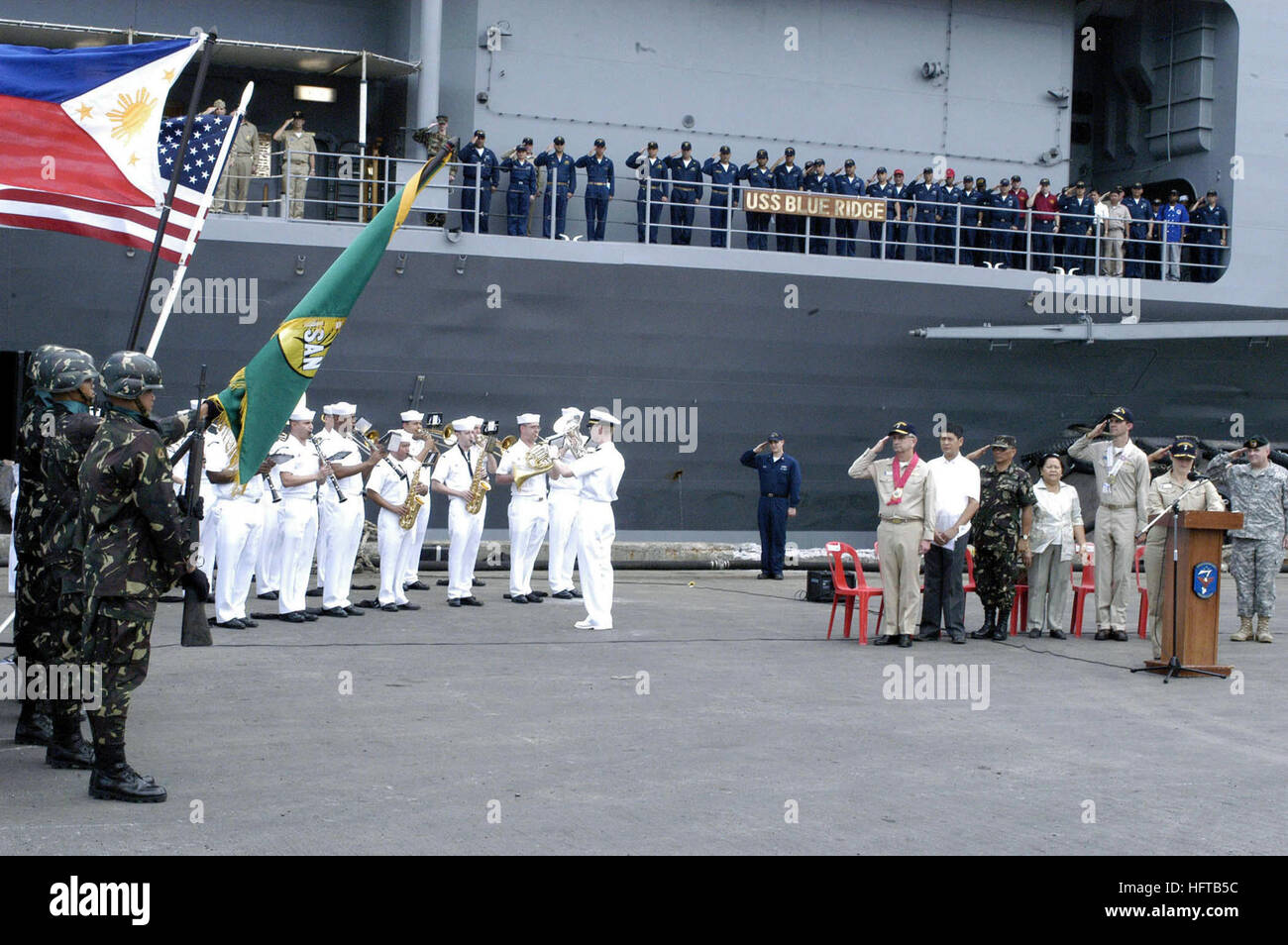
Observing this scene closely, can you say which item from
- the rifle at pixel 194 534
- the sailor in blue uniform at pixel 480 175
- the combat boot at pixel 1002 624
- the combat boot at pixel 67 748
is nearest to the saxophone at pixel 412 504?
the sailor in blue uniform at pixel 480 175

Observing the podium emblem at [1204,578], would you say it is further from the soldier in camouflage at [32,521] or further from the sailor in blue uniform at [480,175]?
the sailor in blue uniform at [480,175]

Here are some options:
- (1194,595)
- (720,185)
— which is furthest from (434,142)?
(1194,595)

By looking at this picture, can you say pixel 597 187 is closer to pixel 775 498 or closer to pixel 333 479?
pixel 775 498

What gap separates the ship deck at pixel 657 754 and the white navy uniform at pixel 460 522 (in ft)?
6.92

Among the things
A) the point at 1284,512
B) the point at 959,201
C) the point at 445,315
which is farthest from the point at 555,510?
the point at 959,201

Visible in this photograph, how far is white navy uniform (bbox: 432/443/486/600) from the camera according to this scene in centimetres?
1259

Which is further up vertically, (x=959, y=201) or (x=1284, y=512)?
(x=959, y=201)

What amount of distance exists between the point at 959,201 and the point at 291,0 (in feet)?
27.6

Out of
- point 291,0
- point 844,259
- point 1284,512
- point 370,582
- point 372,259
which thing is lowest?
point 370,582

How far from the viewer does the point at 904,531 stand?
1034 cm

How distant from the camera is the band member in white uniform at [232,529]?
10.5m

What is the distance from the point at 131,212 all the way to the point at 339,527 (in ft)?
13.1
